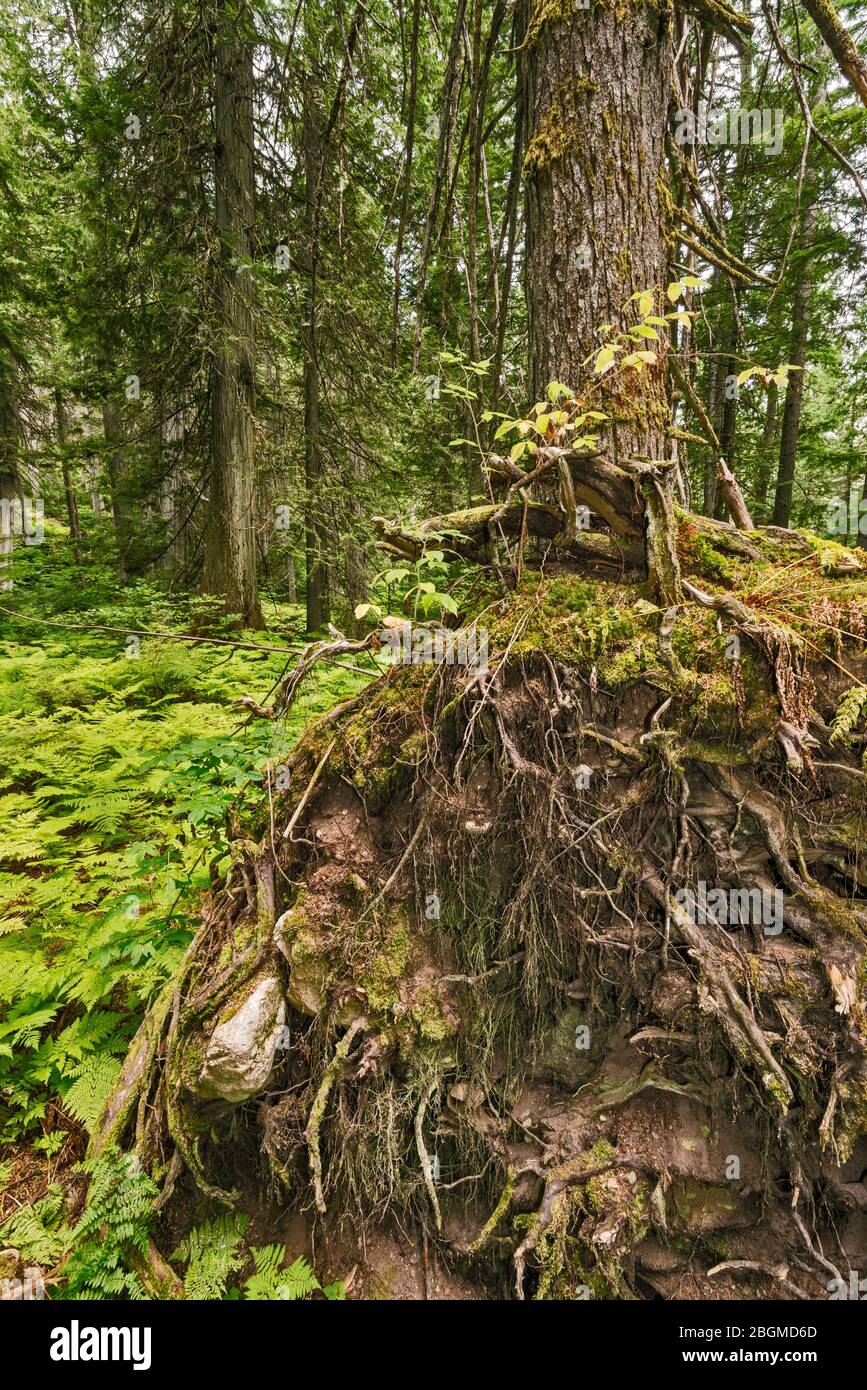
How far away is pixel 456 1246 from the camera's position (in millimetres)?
2270

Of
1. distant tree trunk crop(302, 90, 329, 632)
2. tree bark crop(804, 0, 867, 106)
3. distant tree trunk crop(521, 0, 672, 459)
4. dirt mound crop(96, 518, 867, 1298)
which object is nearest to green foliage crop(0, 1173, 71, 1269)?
dirt mound crop(96, 518, 867, 1298)

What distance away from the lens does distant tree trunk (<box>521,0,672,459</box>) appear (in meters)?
2.49

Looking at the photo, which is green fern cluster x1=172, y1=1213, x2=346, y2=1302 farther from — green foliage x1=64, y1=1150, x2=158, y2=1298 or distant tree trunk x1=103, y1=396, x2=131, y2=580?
distant tree trunk x1=103, y1=396, x2=131, y2=580

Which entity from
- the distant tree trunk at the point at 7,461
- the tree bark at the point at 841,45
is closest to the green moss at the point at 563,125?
the tree bark at the point at 841,45

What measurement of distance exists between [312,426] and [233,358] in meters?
1.63

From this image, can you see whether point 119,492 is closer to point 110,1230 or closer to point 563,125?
point 563,125

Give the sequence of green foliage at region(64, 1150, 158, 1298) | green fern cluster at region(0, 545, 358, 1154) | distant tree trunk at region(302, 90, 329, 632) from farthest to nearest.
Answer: distant tree trunk at region(302, 90, 329, 632), green fern cluster at region(0, 545, 358, 1154), green foliage at region(64, 1150, 158, 1298)

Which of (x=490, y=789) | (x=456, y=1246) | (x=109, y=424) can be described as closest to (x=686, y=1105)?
(x=456, y=1246)

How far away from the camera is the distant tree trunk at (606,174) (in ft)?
8.16

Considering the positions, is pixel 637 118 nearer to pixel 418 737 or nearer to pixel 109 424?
pixel 418 737

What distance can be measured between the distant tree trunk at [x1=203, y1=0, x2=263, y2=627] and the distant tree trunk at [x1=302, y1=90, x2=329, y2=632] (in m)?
0.70

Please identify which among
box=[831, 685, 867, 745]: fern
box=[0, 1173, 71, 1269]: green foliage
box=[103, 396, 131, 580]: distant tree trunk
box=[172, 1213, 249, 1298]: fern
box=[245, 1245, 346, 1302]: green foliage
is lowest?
box=[245, 1245, 346, 1302]: green foliage

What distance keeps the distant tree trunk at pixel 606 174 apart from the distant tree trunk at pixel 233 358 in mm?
4792
